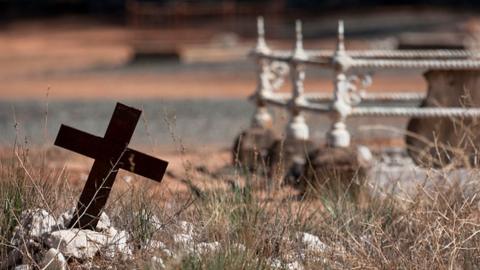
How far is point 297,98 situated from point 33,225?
4.90m

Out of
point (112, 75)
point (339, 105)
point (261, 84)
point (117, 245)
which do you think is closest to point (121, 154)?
point (117, 245)

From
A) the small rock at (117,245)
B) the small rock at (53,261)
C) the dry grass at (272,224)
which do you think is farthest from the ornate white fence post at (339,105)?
the small rock at (53,261)

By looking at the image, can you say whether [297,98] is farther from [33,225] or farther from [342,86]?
[33,225]

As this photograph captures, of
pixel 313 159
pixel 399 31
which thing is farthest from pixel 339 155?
pixel 399 31

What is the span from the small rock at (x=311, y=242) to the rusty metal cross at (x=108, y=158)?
762 mm

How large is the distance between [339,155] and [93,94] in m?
13.8

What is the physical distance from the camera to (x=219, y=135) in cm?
1580

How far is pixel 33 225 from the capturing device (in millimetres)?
6023

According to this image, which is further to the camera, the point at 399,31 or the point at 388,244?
the point at 399,31

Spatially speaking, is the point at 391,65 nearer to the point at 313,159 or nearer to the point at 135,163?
the point at 313,159

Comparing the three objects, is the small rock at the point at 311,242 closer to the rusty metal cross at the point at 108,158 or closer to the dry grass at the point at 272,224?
the dry grass at the point at 272,224

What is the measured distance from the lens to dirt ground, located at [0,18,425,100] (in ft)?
74.4

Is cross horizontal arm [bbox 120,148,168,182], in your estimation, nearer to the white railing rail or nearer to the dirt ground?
the white railing rail

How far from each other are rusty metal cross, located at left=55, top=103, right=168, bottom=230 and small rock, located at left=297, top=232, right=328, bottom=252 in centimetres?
76
